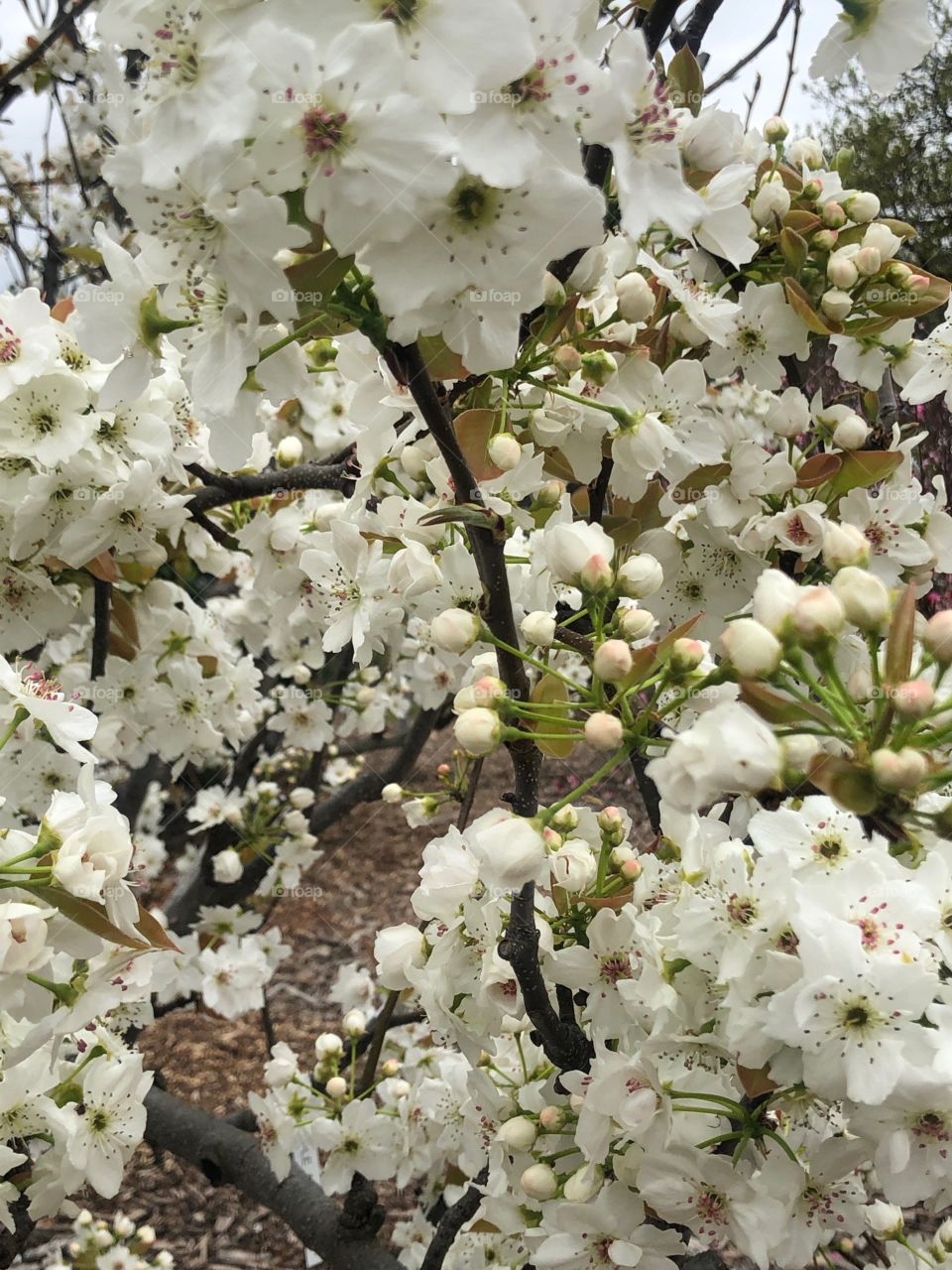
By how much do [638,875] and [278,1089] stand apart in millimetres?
1329

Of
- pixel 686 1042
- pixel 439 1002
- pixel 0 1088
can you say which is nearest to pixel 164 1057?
pixel 0 1088

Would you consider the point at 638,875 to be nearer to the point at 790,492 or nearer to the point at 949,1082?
the point at 949,1082

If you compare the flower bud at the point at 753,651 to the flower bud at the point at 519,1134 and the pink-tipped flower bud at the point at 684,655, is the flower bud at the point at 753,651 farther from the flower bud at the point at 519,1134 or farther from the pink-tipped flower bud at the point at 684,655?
the flower bud at the point at 519,1134

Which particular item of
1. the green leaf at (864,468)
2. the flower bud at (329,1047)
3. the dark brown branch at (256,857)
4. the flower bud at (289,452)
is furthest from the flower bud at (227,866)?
the green leaf at (864,468)

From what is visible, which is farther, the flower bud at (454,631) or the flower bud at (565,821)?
the flower bud at (565,821)

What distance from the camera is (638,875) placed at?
1.19 m

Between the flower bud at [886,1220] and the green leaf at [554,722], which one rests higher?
the green leaf at [554,722]

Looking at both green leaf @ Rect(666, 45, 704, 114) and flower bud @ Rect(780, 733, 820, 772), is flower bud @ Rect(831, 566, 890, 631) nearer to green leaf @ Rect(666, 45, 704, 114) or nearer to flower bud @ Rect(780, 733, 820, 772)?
flower bud @ Rect(780, 733, 820, 772)

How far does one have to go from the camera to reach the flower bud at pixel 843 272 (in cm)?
132

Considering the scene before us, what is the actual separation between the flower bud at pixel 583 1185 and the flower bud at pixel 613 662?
0.60m

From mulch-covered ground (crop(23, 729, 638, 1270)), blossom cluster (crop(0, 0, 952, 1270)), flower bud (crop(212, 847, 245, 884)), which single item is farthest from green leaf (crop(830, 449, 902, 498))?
flower bud (crop(212, 847, 245, 884))

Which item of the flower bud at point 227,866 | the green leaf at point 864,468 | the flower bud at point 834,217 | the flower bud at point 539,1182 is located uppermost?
the flower bud at point 834,217

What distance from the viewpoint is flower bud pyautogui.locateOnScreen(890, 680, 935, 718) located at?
0.73 meters

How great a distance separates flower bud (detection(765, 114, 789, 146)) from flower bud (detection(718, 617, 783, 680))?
108 centimetres
